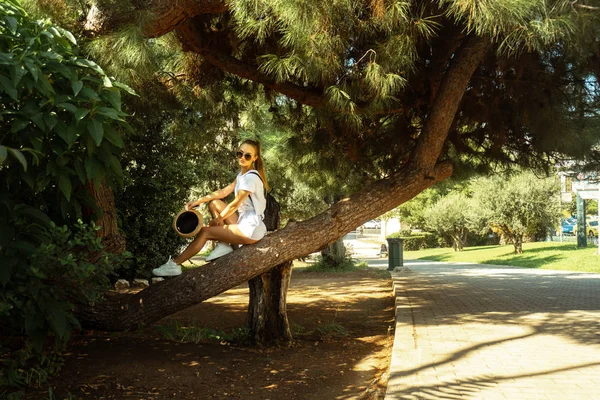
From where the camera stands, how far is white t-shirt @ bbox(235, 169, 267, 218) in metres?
5.79

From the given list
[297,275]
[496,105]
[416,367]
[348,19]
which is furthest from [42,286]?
[297,275]

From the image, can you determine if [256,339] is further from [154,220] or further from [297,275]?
[297,275]

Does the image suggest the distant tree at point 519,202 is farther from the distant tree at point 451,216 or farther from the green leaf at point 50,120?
the green leaf at point 50,120

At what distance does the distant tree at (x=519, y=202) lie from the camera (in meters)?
25.2

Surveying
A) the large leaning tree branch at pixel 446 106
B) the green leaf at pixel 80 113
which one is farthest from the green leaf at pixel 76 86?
the large leaning tree branch at pixel 446 106

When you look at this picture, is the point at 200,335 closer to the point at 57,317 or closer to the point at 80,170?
the point at 57,317

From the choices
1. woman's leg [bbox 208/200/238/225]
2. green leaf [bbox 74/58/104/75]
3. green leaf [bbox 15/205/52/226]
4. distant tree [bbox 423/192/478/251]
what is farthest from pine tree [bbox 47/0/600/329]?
distant tree [bbox 423/192/478/251]

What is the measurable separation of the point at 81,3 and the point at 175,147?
7.88 metres

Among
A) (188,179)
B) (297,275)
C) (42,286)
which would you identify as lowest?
(297,275)

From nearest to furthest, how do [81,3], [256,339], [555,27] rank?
[81,3] → [555,27] → [256,339]

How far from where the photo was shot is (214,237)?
590cm

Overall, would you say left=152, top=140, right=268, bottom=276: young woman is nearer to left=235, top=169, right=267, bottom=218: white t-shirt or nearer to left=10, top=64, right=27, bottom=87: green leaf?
left=235, top=169, right=267, bottom=218: white t-shirt

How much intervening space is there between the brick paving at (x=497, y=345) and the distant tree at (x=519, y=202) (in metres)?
14.3

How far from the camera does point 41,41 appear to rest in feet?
12.7
